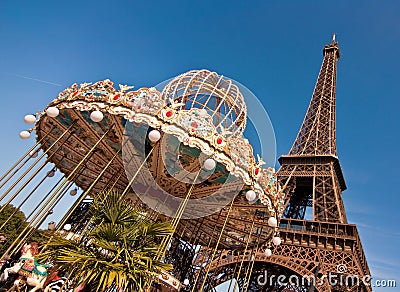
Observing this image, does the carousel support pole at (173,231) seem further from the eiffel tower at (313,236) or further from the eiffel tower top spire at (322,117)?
the eiffel tower top spire at (322,117)

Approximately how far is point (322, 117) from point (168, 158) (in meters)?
35.9

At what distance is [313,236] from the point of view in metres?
24.9

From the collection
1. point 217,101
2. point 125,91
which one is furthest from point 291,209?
point 125,91

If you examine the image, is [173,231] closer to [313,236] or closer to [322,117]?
[313,236]

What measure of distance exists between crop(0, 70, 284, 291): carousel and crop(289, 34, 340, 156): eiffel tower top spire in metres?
25.5

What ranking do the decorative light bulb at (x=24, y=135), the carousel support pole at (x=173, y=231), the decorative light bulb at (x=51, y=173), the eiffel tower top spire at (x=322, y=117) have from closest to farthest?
the carousel support pole at (x=173, y=231)
the decorative light bulb at (x=24, y=135)
the decorative light bulb at (x=51, y=173)
the eiffel tower top spire at (x=322, y=117)

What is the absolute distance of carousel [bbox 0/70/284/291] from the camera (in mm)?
7898

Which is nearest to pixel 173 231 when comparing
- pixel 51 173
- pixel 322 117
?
pixel 51 173

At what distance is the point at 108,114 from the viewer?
326 inches

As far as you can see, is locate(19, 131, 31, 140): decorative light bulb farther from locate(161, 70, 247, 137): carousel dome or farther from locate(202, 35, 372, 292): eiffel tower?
locate(202, 35, 372, 292): eiffel tower

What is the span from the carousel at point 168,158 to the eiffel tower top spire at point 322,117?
83.7 feet

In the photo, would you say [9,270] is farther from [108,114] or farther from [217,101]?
[217,101]

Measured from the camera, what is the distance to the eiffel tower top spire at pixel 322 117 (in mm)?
36500

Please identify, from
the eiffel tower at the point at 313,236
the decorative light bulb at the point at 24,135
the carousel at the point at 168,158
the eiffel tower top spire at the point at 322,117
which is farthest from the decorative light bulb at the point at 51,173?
the eiffel tower top spire at the point at 322,117
